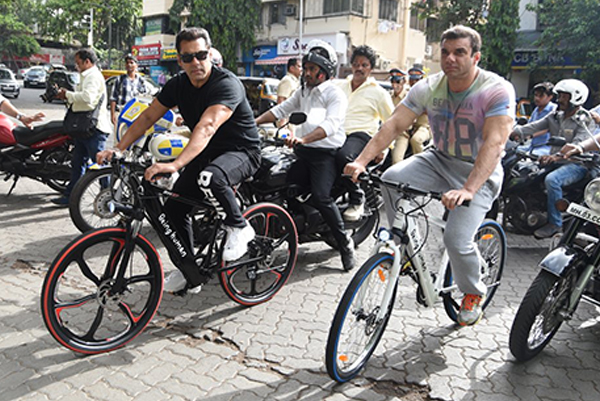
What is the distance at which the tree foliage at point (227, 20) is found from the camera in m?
30.1

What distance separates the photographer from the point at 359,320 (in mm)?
3094

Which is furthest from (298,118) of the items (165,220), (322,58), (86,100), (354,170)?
(86,100)

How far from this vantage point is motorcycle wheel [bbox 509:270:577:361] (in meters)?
3.27

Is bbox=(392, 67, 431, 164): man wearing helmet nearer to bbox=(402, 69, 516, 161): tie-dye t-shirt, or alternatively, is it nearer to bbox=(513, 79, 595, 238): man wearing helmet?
bbox=(513, 79, 595, 238): man wearing helmet

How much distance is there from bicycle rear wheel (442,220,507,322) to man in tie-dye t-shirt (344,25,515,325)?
0.17 m

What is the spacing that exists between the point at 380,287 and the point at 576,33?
19.0 meters

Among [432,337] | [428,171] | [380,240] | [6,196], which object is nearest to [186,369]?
[380,240]

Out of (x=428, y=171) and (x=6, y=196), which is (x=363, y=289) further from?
(x=6, y=196)

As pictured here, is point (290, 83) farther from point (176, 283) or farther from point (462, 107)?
point (462, 107)

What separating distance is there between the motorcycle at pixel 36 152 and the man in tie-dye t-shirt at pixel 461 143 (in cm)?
486

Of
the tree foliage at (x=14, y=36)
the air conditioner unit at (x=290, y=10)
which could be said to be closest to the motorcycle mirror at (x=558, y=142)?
the air conditioner unit at (x=290, y=10)

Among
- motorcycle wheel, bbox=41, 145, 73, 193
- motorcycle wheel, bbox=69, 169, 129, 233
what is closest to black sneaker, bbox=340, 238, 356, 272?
motorcycle wheel, bbox=69, 169, 129, 233

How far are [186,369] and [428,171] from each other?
1947 mm

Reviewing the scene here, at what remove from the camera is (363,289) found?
301 cm
